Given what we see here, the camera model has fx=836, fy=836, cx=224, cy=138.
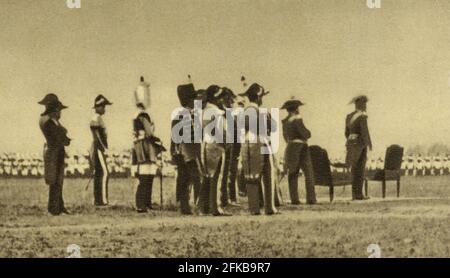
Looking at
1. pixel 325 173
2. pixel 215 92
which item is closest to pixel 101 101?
pixel 215 92

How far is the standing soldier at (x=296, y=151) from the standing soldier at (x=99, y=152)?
6.96 feet

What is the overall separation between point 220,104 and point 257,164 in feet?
2.67

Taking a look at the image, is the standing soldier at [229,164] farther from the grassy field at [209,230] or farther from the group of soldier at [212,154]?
the grassy field at [209,230]

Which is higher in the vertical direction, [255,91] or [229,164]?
[255,91]

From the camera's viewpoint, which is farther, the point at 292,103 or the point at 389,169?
the point at 389,169

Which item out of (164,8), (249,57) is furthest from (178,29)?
(249,57)

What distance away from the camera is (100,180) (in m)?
9.94

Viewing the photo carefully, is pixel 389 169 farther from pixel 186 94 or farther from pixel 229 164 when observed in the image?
pixel 186 94

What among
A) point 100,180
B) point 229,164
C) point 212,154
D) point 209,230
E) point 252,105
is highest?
point 252,105

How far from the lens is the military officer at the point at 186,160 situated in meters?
9.65

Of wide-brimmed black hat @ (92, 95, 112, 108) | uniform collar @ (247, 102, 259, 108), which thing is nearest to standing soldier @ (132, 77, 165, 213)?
wide-brimmed black hat @ (92, 95, 112, 108)

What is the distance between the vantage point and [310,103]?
9.82 meters
